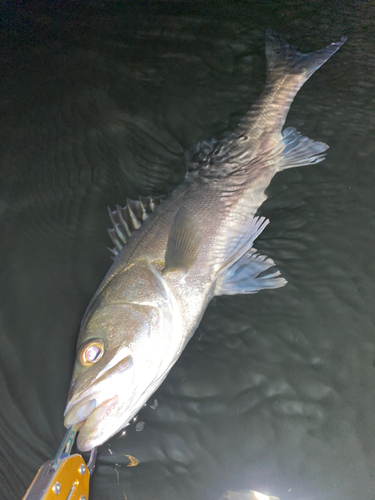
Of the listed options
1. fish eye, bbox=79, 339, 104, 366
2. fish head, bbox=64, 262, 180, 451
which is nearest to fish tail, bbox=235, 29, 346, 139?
fish head, bbox=64, 262, 180, 451

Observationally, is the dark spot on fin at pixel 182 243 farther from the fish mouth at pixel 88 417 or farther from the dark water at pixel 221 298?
the fish mouth at pixel 88 417

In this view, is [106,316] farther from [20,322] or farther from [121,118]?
[121,118]

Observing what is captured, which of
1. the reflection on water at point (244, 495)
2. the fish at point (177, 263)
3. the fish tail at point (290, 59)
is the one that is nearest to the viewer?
the fish at point (177, 263)

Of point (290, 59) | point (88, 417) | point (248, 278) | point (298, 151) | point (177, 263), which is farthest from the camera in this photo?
point (290, 59)

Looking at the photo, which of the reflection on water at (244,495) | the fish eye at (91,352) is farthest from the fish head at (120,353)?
the reflection on water at (244,495)

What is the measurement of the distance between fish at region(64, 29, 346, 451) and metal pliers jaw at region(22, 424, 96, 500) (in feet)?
0.63

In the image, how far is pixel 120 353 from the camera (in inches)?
60.0

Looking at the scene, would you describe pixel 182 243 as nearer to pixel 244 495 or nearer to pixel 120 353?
pixel 120 353

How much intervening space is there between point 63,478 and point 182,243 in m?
1.29

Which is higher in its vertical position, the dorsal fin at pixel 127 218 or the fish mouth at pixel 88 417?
the dorsal fin at pixel 127 218

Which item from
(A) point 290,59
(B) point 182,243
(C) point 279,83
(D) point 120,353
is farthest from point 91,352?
(A) point 290,59

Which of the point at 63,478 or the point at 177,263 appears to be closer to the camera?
the point at 63,478

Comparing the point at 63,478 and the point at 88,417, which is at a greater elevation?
the point at 88,417

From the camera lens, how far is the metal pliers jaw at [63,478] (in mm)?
1326
